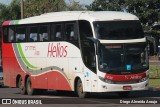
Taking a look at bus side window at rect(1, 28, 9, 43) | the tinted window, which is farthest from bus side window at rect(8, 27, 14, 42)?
the tinted window

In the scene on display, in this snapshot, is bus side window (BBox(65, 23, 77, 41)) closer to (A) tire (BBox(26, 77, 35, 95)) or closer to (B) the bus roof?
(B) the bus roof

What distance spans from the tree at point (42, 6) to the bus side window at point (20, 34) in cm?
2944

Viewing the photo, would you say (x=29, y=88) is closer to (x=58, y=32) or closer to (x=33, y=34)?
(x=33, y=34)

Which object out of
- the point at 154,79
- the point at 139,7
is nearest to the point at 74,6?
the point at 139,7

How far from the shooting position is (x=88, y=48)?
26.0 metres

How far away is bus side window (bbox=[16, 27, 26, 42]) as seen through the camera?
31.1 m

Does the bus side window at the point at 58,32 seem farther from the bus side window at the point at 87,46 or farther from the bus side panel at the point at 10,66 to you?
the bus side panel at the point at 10,66

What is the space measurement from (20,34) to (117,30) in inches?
291

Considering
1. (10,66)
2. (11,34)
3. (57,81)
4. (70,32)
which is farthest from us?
(10,66)

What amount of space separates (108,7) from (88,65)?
149 feet

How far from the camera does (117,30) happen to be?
2578 centimetres

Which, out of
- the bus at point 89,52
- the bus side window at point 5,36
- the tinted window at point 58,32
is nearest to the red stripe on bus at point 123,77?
the bus at point 89,52

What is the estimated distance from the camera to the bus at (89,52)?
83.5 ft

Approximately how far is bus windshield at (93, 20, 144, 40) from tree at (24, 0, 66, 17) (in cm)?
3538
